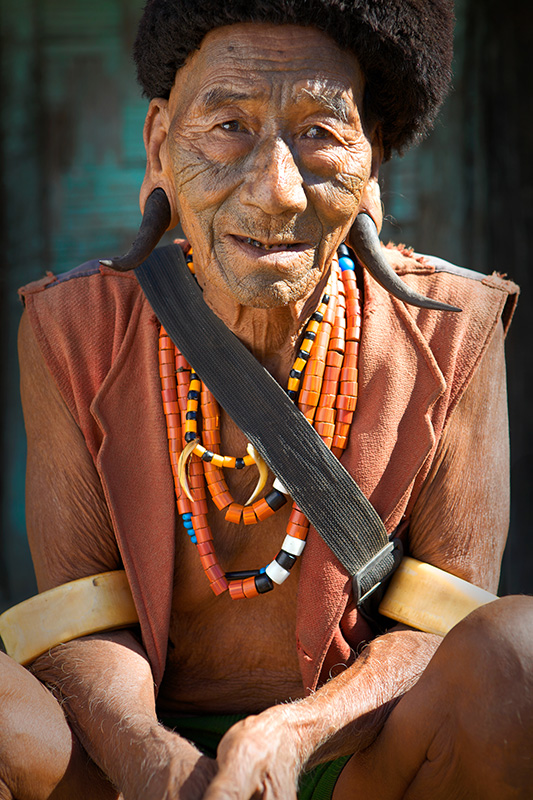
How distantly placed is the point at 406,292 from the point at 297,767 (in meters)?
1.14

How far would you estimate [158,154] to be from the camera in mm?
2455

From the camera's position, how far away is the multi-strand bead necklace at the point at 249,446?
2365 millimetres

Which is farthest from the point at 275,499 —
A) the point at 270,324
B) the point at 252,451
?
the point at 270,324

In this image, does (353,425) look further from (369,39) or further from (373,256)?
(369,39)

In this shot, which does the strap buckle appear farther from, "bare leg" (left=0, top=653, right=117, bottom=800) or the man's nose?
the man's nose

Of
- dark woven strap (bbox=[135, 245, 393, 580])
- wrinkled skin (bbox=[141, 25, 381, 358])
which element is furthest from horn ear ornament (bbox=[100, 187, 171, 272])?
dark woven strap (bbox=[135, 245, 393, 580])

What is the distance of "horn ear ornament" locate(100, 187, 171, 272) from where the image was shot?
7.50 ft

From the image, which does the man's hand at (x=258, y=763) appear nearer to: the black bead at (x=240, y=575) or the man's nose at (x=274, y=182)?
the black bead at (x=240, y=575)

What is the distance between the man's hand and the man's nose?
1108 millimetres

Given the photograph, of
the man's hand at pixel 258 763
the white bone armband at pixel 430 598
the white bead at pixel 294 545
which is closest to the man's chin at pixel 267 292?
the white bead at pixel 294 545

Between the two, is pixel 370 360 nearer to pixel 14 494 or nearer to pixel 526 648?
pixel 526 648

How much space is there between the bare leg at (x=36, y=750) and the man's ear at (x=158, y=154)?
121cm

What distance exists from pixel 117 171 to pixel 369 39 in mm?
2362

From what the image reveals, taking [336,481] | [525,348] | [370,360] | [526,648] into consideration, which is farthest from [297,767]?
[525,348]
